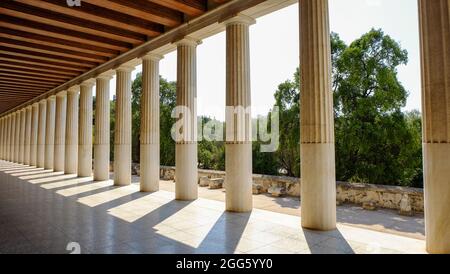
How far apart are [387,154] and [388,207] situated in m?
10.1

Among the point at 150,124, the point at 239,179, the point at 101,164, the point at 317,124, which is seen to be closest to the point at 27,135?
the point at 101,164

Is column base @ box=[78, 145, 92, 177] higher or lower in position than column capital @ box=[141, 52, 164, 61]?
lower

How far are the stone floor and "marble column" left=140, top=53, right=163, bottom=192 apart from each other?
318cm

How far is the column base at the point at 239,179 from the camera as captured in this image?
16859mm

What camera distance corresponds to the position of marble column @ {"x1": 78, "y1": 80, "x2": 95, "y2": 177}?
34.0 meters

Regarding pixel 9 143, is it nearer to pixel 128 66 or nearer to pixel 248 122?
pixel 128 66

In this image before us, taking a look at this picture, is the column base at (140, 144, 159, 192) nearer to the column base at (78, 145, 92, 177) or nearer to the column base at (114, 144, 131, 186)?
the column base at (114, 144, 131, 186)

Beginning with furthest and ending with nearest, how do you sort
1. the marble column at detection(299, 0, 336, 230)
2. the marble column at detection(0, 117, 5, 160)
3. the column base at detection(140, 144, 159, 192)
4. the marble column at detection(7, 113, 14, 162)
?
the marble column at detection(0, 117, 5, 160)
the marble column at detection(7, 113, 14, 162)
the column base at detection(140, 144, 159, 192)
the marble column at detection(299, 0, 336, 230)

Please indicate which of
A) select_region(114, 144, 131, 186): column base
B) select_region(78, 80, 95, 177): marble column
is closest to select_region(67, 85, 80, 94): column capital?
select_region(78, 80, 95, 177): marble column

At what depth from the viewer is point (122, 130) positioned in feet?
90.6

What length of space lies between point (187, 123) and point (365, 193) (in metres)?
14.1

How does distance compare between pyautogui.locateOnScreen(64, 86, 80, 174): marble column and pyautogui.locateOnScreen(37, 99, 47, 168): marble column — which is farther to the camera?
pyautogui.locateOnScreen(37, 99, 47, 168): marble column

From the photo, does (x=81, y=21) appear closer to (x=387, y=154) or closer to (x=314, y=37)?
(x=314, y=37)

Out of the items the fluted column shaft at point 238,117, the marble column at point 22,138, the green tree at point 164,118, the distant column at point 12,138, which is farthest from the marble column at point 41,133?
the fluted column shaft at point 238,117
